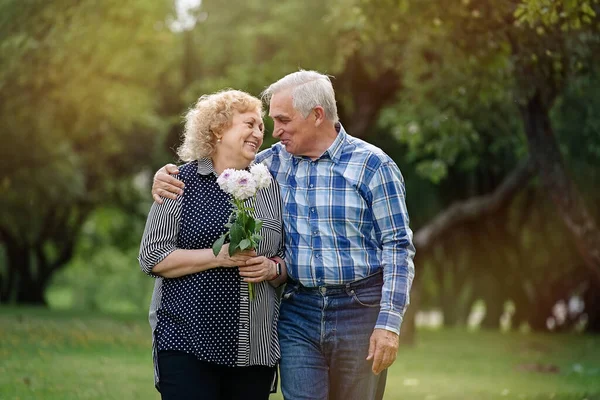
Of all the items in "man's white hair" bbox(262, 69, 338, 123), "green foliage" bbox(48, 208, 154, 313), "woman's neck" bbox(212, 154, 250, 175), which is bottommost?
"green foliage" bbox(48, 208, 154, 313)

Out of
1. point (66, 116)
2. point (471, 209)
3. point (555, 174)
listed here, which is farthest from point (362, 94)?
point (555, 174)

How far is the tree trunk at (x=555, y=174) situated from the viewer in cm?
1177

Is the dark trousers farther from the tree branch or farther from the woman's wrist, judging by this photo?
the tree branch

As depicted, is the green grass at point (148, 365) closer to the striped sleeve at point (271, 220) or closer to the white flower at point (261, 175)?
the striped sleeve at point (271, 220)

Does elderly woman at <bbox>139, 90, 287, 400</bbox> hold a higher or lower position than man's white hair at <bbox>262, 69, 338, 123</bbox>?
lower

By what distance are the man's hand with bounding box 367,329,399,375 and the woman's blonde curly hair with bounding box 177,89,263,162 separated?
1.26 meters

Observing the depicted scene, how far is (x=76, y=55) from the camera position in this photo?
21.4m

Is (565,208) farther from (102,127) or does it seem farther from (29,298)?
(29,298)

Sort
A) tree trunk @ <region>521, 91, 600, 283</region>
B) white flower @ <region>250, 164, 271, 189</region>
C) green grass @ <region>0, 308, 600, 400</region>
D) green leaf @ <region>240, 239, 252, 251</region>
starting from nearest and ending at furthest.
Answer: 1. green leaf @ <region>240, 239, 252, 251</region>
2. white flower @ <region>250, 164, 271, 189</region>
3. green grass @ <region>0, 308, 600, 400</region>
4. tree trunk @ <region>521, 91, 600, 283</region>

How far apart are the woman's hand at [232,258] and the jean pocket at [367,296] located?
1.84 ft

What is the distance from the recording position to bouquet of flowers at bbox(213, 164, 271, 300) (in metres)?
4.77

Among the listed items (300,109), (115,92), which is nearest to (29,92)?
(115,92)

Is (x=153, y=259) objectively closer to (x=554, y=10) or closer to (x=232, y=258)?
(x=232, y=258)

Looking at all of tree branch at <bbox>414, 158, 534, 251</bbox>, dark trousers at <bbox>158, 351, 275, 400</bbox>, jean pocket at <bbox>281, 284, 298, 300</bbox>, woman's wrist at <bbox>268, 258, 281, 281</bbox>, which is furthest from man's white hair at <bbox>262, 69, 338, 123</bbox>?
tree branch at <bbox>414, 158, 534, 251</bbox>
